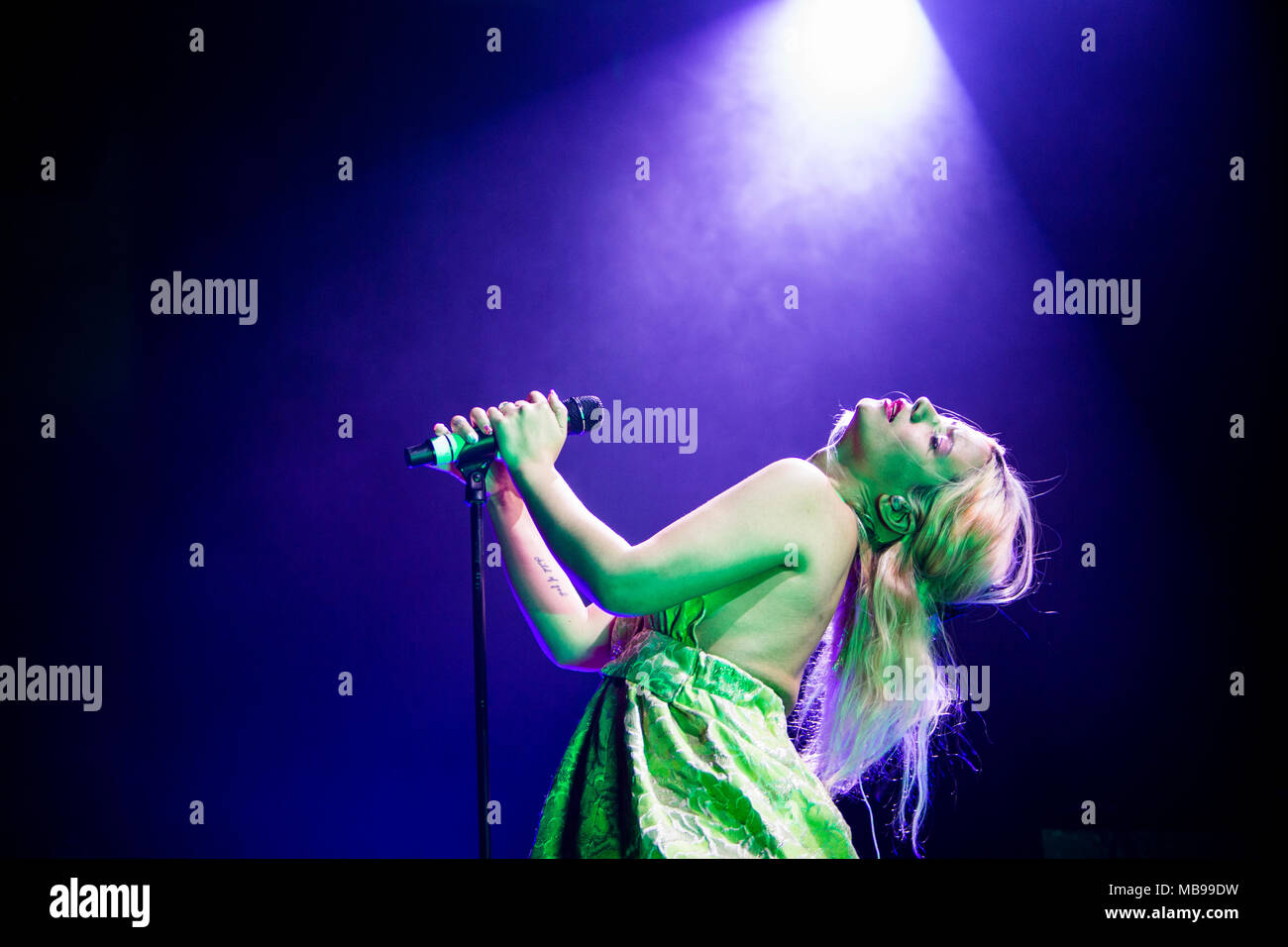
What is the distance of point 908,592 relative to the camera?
1726 millimetres

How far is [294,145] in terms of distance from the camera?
9.04ft

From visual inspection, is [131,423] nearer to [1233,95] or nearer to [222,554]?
[222,554]

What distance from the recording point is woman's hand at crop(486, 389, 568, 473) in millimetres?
1621

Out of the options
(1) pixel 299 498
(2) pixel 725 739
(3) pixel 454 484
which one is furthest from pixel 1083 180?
(1) pixel 299 498

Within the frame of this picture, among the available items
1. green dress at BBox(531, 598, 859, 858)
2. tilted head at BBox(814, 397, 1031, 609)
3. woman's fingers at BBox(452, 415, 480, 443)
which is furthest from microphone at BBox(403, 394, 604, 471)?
tilted head at BBox(814, 397, 1031, 609)

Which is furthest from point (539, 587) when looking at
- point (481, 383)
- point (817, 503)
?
point (481, 383)

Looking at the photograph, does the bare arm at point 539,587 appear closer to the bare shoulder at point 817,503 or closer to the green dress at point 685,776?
the green dress at point 685,776

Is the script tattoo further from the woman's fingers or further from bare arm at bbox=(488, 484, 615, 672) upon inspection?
the woman's fingers

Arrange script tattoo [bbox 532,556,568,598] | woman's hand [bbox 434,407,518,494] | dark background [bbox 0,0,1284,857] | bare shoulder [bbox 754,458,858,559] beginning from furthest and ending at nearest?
dark background [bbox 0,0,1284,857] → script tattoo [bbox 532,556,568,598] → woman's hand [bbox 434,407,518,494] → bare shoulder [bbox 754,458,858,559]

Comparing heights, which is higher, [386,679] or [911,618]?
[911,618]

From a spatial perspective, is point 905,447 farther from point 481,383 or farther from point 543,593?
point 481,383

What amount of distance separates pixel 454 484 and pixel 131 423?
2.82 feet
